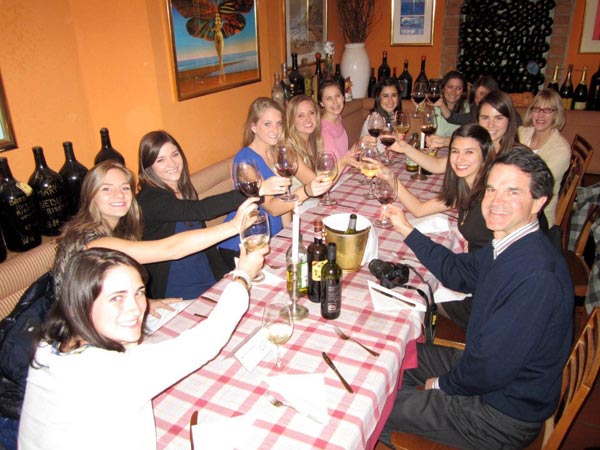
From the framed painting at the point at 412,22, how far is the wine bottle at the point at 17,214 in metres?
5.10

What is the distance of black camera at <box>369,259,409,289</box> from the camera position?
1.89 metres

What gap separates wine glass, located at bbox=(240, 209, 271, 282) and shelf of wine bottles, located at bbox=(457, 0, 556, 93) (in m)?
4.95

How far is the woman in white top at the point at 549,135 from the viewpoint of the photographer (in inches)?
125

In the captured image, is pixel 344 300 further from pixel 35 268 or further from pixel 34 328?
pixel 35 268

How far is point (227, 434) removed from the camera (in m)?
1.21

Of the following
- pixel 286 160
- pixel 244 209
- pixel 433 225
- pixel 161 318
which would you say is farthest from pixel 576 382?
pixel 161 318

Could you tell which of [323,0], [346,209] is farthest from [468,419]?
[323,0]

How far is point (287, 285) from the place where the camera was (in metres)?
1.81

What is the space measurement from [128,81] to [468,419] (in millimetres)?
2650

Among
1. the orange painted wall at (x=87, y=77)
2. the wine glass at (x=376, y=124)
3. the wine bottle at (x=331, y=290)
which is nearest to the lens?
the wine bottle at (x=331, y=290)

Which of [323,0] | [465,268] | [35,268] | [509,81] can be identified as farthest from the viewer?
[509,81]

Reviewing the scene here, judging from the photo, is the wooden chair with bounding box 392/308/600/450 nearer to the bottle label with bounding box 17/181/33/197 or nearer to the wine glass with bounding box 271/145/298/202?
the wine glass with bounding box 271/145/298/202

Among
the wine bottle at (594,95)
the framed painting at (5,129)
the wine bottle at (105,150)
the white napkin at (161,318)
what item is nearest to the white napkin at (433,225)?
the white napkin at (161,318)

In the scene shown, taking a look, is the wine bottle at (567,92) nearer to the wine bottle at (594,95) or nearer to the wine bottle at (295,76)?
the wine bottle at (594,95)
